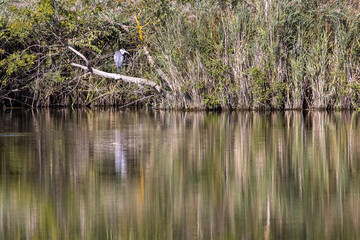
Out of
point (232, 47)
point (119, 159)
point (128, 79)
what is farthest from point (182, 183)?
point (128, 79)

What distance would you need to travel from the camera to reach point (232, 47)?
17.1 meters

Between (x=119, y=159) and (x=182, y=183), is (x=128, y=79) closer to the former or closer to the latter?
(x=119, y=159)

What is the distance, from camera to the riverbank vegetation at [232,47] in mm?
16719

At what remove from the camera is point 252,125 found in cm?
1320

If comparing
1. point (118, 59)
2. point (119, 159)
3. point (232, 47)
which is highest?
point (232, 47)

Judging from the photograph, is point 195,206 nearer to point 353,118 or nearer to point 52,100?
point 353,118

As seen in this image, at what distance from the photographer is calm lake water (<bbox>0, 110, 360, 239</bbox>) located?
16.4 feet

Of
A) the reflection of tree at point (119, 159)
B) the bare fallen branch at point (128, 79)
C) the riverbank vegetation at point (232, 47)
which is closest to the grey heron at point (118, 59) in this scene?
the bare fallen branch at point (128, 79)

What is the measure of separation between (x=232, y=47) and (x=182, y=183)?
10.8 m

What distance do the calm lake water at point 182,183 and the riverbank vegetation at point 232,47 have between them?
4329 millimetres

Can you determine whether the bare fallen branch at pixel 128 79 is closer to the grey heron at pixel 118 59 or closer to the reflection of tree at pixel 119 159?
the grey heron at pixel 118 59

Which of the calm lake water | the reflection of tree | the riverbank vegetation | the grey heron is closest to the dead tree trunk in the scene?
the riverbank vegetation

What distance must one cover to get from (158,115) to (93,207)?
11.3m

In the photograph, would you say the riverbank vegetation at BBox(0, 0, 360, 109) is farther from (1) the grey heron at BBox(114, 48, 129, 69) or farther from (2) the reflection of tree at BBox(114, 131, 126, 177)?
(2) the reflection of tree at BBox(114, 131, 126, 177)
